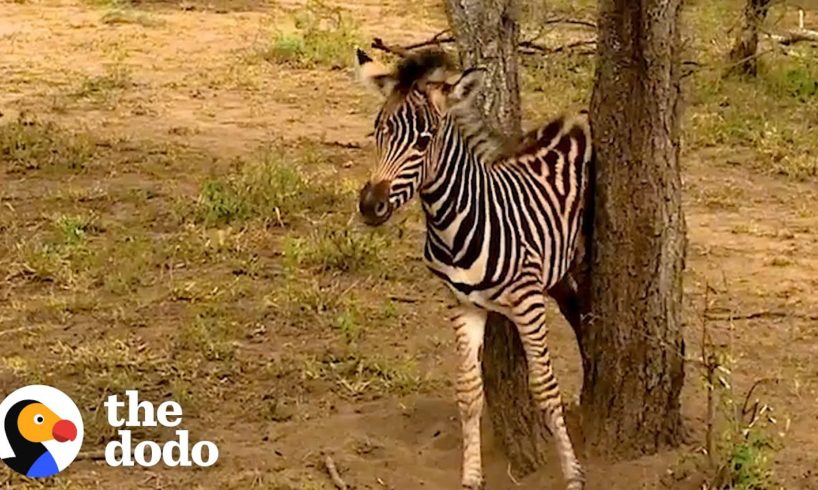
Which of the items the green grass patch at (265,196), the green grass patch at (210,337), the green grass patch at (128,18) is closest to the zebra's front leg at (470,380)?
the green grass patch at (210,337)

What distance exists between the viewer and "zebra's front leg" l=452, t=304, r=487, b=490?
3877 mm

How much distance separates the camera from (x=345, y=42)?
37.2 ft

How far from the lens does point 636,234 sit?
3.96 m

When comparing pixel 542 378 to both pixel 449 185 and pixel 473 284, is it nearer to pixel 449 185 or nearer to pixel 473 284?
pixel 473 284

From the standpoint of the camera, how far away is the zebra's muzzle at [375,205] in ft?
11.5

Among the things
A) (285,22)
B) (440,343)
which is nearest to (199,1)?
(285,22)

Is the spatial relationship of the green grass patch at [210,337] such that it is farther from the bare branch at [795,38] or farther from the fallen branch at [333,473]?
the bare branch at [795,38]

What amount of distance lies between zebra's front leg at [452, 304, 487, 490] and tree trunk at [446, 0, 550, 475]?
12.1 inches

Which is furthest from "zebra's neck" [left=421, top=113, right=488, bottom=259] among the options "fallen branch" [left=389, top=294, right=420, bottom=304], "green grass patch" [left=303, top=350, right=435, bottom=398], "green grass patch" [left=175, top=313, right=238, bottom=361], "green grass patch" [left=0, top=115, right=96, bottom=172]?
"green grass patch" [left=0, top=115, right=96, bottom=172]

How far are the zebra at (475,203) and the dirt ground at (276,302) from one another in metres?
0.47

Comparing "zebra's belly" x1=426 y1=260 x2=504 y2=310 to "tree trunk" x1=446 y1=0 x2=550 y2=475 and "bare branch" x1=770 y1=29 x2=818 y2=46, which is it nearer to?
"tree trunk" x1=446 y1=0 x2=550 y2=475

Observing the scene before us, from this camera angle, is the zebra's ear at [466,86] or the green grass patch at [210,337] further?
the green grass patch at [210,337]

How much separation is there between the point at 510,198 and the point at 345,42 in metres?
7.61

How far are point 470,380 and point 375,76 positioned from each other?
0.91 m
